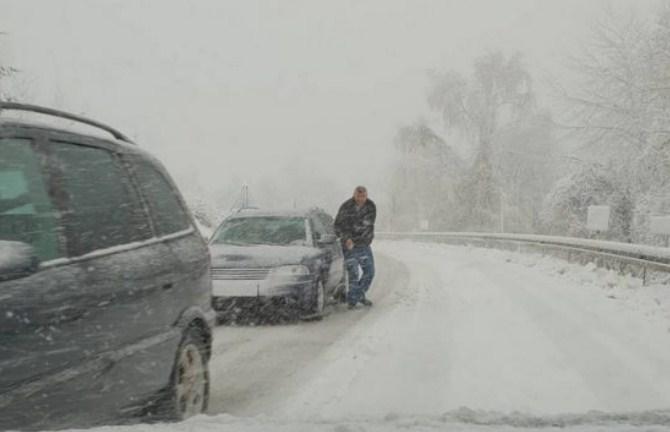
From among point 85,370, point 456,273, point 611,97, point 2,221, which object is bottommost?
point 456,273

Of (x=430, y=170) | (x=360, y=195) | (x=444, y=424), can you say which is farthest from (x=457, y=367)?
(x=430, y=170)

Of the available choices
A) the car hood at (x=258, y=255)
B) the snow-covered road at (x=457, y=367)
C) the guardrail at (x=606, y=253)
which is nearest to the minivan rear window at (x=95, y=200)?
the snow-covered road at (x=457, y=367)

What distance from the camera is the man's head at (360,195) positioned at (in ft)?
35.9

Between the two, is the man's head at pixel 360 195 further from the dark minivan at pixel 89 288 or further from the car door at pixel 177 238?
the dark minivan at pixel 89 288

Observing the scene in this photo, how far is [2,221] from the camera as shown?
3.01m

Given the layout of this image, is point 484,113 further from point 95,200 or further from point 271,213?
point 95,200

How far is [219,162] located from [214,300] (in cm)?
11707

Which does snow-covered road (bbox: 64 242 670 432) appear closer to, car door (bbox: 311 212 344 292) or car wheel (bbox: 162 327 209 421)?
car wheel (bbox: 162 327 209 421)

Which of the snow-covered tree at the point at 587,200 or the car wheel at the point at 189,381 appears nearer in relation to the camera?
the car wheel at the point at 189,381

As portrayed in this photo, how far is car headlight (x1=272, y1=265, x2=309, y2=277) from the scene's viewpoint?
936 cm

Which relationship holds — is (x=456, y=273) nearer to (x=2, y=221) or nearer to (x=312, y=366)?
(x=312, y=366)

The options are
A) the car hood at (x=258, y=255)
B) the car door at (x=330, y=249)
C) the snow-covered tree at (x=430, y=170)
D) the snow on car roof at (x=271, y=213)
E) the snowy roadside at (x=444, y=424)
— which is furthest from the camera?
the snow-covered tree at (x=430, y=170)

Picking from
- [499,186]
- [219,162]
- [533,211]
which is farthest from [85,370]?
[219,162]

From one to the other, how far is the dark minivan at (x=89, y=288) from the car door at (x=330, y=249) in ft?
20.0
